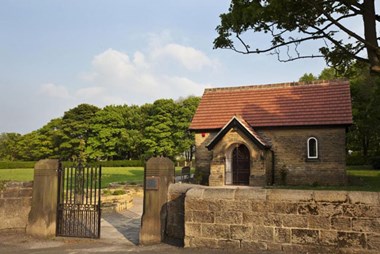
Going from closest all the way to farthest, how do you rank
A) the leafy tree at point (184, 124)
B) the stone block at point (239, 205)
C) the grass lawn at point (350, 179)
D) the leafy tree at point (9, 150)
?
the stone block at point (239, 205), the grass lawn at point (350, 179), the leafy tree at point (184, 124), the leafy tree at point (9, 150)

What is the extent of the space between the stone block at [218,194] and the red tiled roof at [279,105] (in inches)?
625

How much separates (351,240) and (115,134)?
6085cm

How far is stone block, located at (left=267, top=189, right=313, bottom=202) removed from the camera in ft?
19.4

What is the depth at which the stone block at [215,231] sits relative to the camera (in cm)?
641

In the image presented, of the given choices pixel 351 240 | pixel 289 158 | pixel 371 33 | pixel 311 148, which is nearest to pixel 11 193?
pixel 351 240

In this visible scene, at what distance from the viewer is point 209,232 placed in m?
6.55

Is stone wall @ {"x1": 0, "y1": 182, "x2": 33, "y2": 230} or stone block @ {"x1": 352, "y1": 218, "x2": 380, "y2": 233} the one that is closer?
stone block @ {"x1": 352, "y1": 218, "x2": 380, "y2": 233}

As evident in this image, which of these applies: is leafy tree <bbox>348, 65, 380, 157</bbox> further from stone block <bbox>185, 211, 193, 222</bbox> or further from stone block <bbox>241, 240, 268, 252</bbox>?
stone block <bbox>185, 211, 193, 222</bbox>

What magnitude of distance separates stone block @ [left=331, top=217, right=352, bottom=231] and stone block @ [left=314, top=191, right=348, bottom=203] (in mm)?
A: 295

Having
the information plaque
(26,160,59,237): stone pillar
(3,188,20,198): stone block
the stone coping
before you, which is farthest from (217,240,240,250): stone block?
(3,188,20,198): stone block

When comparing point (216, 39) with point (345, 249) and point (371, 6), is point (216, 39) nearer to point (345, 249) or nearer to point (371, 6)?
point (371, 6)

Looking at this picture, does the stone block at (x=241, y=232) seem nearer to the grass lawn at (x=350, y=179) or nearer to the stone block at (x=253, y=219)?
the stone block at (x=253, y=219)

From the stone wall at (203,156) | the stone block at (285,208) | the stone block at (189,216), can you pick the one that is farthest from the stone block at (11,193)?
the stone wall at (203,156)

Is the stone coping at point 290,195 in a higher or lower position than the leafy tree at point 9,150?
lower
